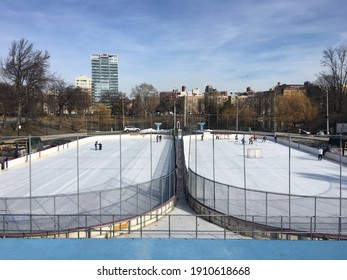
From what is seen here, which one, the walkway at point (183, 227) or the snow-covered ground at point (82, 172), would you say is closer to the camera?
the walkway at point (183, 227)

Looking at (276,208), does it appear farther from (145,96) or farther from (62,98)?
(145,96)

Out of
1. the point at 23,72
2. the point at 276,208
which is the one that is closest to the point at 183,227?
the point at 276,208

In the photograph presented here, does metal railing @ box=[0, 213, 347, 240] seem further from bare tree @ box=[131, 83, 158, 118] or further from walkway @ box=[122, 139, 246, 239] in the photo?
bare tree @ box=[131, 83, 158, 118]

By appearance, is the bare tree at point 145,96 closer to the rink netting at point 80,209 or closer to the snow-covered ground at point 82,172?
the snow-covered ground at point 82,172

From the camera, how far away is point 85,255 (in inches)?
314

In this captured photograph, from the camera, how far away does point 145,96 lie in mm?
107750

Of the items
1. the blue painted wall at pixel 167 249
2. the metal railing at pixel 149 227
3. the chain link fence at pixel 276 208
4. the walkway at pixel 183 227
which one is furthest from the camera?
the chain link fence at pixel 276 208

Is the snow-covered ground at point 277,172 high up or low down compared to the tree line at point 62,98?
down

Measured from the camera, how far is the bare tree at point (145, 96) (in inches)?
4064

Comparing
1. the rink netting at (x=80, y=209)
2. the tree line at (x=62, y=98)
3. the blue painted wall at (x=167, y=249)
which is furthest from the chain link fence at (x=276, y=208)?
the tree line at (x=62, y=98)

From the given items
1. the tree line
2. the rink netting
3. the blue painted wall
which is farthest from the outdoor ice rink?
the tree line

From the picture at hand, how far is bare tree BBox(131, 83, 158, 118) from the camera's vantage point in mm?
103231
